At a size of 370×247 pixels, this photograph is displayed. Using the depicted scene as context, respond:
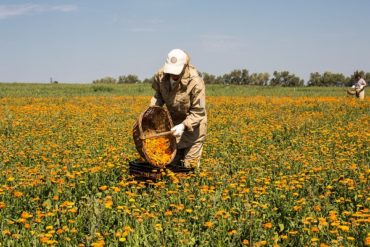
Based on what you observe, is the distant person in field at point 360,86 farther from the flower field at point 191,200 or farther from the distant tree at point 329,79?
the distant tree at point 329,79

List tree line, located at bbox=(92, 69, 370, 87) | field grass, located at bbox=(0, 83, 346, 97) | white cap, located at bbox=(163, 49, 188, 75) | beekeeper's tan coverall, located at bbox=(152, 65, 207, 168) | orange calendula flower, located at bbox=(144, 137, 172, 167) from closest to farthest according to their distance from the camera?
1. white cap, located at bbox=(163, 49, 188, 75)
2. orange calendula flower, located at bbox=(144, 137, 172, 167)
3. beekeeper's tan coverall, located at bbox=(152, 65, 207, 168)
4. field grass, located at bbox=(0, 83, 346, 97)
5. tree line, located at bbox=(92, 69, 370, 87)

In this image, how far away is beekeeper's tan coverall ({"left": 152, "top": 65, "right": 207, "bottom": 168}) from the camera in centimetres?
560

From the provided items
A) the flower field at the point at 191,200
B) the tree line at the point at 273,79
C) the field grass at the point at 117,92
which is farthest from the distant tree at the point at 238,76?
the flower field at the point at 191,200

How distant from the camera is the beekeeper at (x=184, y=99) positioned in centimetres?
527

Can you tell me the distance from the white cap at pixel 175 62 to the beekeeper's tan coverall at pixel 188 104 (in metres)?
0.26

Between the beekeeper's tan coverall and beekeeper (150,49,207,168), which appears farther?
the beekeeper's tan coverall

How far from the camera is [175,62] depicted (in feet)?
17.2

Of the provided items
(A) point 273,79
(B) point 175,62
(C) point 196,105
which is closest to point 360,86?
(C) point 196,105

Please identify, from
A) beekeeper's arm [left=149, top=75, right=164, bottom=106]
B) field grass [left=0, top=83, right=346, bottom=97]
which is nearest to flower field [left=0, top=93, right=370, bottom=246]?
beekeeper's arm [left=149, top=75, right=164, bottom=106]

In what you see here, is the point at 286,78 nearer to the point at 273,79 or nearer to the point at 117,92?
the point at 273,79

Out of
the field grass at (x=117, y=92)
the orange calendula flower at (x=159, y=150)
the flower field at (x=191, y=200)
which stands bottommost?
the flower field at (x=191, y=200)

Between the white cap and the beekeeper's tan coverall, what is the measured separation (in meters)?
0.26

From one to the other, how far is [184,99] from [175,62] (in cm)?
59

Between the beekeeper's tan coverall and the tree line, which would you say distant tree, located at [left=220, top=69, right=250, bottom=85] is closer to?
the tree line
